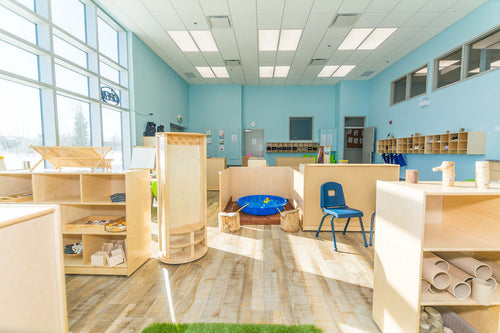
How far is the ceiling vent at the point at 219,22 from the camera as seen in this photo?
470 centimetres

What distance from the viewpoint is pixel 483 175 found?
143 centimetres

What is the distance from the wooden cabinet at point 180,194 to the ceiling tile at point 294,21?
3.62m

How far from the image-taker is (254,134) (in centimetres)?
955

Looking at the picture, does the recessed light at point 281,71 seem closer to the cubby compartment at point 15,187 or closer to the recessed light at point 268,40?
the recessed light at point 268,40

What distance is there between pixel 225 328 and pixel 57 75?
454cm

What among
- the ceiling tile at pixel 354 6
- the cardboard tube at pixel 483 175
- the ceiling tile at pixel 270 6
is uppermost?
the ceiling tile at pixel 270 6

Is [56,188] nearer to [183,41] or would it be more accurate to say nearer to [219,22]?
[219,22]

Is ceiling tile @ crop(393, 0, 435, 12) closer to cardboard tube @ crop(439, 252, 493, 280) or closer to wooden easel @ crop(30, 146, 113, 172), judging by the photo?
cardboard tube @ crop(439, 252, 493, 280)

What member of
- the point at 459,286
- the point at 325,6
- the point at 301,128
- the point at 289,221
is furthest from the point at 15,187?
the point at 301,128

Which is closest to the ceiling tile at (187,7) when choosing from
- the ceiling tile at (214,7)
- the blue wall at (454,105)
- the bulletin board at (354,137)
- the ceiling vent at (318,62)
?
the ceiling tile at (214,7)

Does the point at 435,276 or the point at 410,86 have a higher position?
the point at 410,86

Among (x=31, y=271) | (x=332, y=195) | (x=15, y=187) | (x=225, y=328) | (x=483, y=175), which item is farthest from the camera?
(x=332, y=195)

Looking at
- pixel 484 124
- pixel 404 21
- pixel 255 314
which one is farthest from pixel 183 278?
pixel 404 21

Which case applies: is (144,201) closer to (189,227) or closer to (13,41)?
(189,227)
